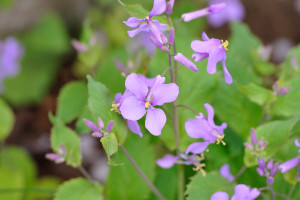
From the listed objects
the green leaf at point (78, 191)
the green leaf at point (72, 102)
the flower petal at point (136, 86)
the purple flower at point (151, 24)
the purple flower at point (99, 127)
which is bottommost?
the green leaf at point (78, 191)

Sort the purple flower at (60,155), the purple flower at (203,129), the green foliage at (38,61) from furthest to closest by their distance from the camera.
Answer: the green foliage at (38,61), the purple flower at (60,155), the purple flower at (203,129)

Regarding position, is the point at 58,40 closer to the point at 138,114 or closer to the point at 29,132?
the point at 29,132

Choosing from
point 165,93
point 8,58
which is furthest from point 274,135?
point 8,58

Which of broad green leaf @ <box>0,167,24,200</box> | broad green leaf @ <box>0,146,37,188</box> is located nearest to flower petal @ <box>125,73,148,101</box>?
broad green leaf @ <box>0,167,24,200</box>

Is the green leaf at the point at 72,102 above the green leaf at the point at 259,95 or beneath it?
beneath

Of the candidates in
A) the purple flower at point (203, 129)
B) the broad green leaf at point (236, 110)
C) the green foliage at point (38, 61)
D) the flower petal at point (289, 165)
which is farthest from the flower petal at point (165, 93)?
the green foliage at point (38, 61)

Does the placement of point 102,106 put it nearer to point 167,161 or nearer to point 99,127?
point 99,127

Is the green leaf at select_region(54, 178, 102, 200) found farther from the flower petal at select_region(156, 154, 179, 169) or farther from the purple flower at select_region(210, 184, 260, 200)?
the purple flower at select_region(210, 184, 260, 200)

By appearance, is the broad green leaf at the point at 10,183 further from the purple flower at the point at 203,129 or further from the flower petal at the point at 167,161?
the purple flower at the point at 203,129
